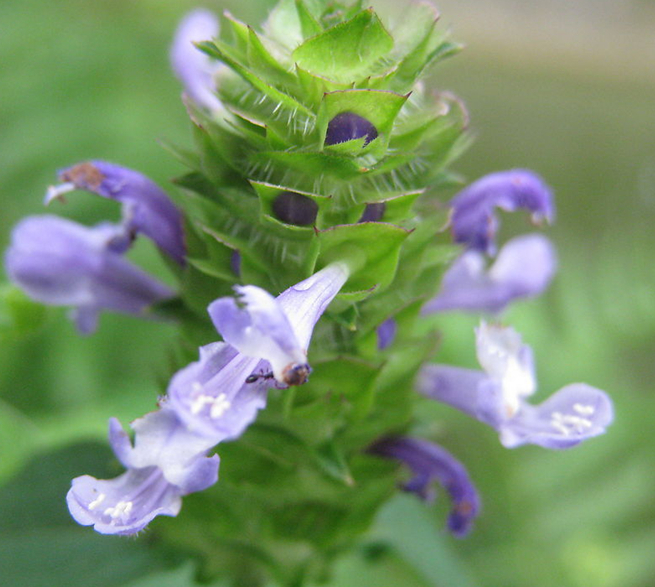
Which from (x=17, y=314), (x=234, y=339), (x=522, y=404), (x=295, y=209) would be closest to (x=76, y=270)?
(x=17, y=314)

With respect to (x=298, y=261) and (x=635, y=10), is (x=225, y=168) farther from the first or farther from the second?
(x=635, y=10)

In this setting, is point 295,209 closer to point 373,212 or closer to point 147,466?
point 373,212

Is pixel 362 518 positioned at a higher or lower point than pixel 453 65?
lower

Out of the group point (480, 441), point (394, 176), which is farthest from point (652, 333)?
point (394, 176)

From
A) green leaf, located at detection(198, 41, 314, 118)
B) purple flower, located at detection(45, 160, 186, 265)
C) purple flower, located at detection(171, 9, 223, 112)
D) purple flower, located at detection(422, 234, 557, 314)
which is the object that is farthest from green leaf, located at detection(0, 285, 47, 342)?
purple flower, located at detection(422, 234, 557, 314)

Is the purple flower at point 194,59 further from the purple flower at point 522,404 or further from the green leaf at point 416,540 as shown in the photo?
the green leaf at point 416,540

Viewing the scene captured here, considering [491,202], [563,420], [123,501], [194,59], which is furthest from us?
[194,59]
